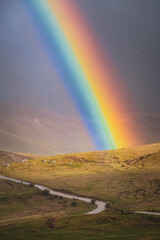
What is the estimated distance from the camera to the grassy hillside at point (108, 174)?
71250 mm

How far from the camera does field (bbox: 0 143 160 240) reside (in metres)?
31.7

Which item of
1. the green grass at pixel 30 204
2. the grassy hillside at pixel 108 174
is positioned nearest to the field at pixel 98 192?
the grassy hillside at pixel 108 174

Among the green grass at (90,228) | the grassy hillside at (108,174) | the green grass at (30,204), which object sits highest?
the grassy hillside at (108,174)

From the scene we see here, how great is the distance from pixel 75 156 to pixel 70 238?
11144 cm

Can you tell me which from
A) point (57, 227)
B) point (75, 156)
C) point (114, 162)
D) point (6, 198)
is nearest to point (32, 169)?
point (75, 156)

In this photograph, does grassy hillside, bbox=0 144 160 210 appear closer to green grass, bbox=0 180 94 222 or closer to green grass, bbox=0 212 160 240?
green grass, bbox=0 180 94 222

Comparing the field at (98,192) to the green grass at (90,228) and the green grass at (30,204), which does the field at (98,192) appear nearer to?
the green grass at (90,228)

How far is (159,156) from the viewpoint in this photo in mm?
118562

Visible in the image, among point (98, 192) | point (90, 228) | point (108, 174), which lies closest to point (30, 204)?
point (98, 192)

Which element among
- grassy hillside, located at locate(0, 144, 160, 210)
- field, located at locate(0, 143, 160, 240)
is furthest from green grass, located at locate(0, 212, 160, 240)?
grassy hillside, located at locate(0, 144, 160, 210)

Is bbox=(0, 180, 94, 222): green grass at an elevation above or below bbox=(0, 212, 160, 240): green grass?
above

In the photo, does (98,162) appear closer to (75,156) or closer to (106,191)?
(75,156)

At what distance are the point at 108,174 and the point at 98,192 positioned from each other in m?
24.3

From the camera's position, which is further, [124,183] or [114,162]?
[114,162]
